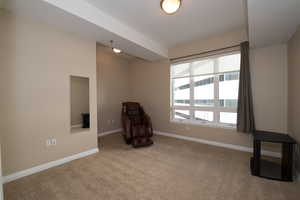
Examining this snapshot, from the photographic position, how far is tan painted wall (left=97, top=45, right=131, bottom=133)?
4230 millimetres

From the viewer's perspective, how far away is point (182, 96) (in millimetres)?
3861

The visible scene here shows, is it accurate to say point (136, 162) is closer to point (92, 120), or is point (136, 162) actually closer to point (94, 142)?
point (94, 142)

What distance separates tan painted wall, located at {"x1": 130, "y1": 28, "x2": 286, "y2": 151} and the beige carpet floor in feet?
2.33

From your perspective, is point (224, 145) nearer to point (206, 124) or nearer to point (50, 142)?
point (206, 124)

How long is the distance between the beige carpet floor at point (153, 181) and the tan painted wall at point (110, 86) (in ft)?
6.06

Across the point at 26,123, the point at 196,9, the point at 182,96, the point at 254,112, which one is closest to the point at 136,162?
the point at 26,123

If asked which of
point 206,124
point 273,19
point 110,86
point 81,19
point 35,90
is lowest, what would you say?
point 206,124

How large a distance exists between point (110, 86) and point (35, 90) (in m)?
2.51

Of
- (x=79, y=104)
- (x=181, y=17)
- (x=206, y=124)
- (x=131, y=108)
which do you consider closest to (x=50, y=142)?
(x=79, y=104)

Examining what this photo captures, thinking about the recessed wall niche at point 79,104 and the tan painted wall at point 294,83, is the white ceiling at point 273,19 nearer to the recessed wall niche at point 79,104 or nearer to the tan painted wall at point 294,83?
the tan painted wall at point 294,83

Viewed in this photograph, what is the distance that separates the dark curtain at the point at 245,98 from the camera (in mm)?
2684

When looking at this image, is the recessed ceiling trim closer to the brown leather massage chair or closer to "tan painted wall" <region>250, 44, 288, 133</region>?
the brown leather massage chair

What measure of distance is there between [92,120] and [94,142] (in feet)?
1.62

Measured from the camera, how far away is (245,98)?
272 centimetres
